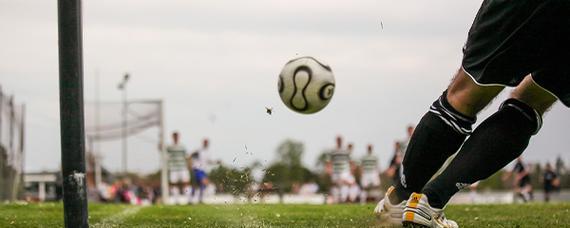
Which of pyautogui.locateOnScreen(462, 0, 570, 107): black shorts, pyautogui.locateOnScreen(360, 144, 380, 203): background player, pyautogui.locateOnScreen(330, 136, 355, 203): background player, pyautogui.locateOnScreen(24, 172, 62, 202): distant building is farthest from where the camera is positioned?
pyautogui.locateOnScreen(24, 172, 62, 202): distant building

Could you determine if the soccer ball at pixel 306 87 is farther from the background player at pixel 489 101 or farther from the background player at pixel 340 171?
the background player at pixel 340 171


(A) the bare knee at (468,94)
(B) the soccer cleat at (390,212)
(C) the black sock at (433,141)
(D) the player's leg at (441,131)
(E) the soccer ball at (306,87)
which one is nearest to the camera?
(A) the bare knee at (468,94)

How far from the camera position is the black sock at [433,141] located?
15.1ft

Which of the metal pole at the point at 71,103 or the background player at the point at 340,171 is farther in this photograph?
the background player at the point at 340,171

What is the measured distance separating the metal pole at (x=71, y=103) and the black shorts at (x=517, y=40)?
→ 1.93m

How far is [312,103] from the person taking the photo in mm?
5109

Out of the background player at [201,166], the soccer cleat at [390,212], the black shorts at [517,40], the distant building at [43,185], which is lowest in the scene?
the distant building at [43,185]

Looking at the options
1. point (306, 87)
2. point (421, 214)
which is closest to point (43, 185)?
point (306, 87)

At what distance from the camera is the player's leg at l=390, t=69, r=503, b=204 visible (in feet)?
14.6

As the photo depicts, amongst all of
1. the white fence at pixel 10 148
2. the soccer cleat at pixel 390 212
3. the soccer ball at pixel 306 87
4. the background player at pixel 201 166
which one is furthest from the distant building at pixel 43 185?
the soccer cleat at pixel 390 212

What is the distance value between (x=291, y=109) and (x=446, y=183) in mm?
1102

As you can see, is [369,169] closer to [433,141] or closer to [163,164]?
[163,164]

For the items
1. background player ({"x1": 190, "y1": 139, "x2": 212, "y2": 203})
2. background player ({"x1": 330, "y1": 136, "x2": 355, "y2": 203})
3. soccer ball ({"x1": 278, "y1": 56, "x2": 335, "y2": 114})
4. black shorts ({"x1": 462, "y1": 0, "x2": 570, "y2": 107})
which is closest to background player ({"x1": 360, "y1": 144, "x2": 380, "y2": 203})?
background player ({"x1": 330, "y1": 136, "x2": 355, "y2": 203})

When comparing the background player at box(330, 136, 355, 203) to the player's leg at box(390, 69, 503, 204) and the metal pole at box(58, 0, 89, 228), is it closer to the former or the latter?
the player's leg at box(390, 69, 503, 204)
